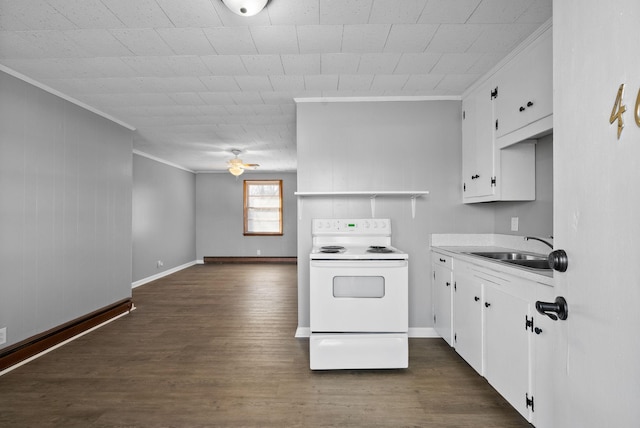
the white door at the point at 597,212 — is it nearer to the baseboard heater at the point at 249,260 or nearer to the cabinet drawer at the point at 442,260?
the cabinet drawer at the point at 442,260

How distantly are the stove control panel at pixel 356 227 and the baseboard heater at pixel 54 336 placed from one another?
2.54 meters

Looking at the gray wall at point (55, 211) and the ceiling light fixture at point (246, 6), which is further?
the gray wall at point (55, 211)

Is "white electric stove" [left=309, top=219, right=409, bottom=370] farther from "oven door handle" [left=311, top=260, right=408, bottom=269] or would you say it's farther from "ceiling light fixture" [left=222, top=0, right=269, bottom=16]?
"ceiling light fixture" [left=222, top=0, right=269, bottom=16]

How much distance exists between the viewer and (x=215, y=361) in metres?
2.64

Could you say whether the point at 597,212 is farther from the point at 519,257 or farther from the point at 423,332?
the point at 423,332

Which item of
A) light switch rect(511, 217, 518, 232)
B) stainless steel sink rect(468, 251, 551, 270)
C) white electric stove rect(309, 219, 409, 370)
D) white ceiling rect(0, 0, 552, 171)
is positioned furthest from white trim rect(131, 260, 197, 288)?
light switch rect(511, 217, 518, 232)

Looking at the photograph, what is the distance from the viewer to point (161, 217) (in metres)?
6.55

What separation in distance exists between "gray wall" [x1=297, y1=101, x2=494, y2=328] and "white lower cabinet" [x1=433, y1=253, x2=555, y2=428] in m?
0.87

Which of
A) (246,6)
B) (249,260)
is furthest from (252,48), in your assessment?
(249,260)

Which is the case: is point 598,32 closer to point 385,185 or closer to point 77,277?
point 385,185

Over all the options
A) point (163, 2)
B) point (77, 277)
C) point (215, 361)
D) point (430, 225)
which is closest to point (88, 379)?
point (215, 361)

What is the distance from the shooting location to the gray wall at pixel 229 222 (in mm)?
8273

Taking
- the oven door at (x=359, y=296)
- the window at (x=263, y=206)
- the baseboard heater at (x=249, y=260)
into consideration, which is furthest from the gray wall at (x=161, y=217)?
the oven door at (x=359, y=296)

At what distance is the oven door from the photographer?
240 centimetres
